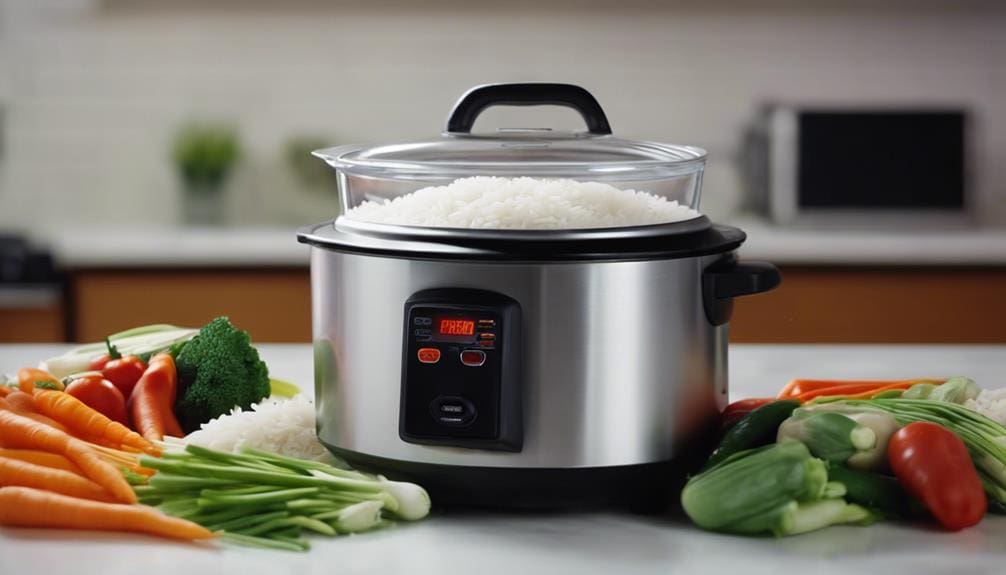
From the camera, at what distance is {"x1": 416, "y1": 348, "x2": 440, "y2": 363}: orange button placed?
141 centimetres

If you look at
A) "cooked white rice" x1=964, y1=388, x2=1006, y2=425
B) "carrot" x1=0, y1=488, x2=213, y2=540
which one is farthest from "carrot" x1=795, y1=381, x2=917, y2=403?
"carrot" x1=0, y1=488, x2=213, y2=540

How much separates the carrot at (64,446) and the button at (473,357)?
396 mm

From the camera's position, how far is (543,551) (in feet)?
4.28

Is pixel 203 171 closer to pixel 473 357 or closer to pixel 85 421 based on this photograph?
pixel 85 421

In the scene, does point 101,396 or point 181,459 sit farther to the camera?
point 101,396

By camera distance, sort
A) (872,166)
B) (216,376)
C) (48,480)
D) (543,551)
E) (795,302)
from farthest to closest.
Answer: (872,166), (795,302), (216,376), (48,480), (543,551)

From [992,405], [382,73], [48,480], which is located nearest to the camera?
[48,480]

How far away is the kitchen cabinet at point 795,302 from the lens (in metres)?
3.82

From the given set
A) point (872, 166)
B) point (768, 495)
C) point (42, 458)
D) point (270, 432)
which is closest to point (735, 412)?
point (768, 495)

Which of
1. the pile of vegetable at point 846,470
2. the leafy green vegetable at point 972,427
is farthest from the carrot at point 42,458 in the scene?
the leafy green vegetable at point 972,427

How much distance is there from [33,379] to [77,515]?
1.59 ft

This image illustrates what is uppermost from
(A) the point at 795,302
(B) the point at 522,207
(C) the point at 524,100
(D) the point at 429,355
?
(C) the point at 524,100

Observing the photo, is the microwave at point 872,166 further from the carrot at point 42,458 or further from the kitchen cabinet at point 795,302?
the carrot at point 42,458

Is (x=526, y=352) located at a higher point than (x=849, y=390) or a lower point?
higher
